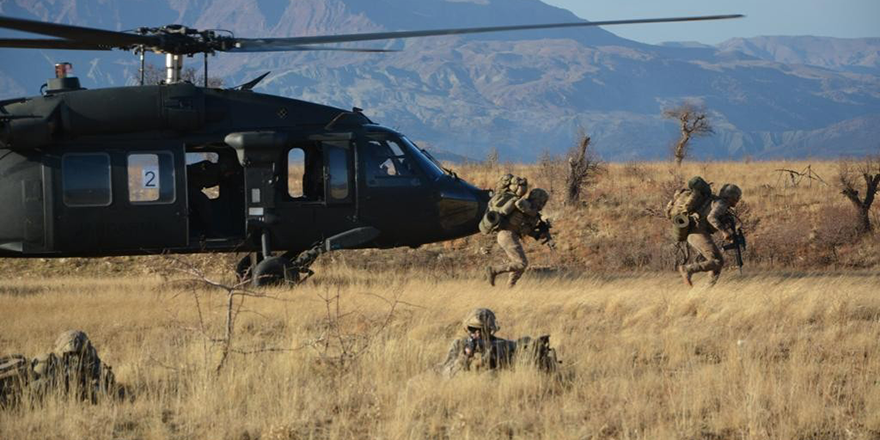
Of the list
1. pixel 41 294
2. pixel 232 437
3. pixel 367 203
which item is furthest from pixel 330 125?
pixel 232 437

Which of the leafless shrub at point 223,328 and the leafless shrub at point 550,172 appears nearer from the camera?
the leafless shrub at point 223,328

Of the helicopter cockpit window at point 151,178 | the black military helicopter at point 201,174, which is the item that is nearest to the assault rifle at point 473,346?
the black military helicopter at point 201,174

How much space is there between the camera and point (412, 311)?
42.6ft

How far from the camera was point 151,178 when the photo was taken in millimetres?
14797

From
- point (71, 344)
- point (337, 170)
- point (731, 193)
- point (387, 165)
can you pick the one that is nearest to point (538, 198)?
point (387, 165)

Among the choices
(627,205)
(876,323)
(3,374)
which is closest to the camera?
(3,374)

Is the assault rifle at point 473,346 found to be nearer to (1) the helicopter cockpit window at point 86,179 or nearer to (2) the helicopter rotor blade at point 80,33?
(2) the helicopter rotor blade at point 80,33

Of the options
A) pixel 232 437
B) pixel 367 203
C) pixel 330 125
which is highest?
pixel 330 125

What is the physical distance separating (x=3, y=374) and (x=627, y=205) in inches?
752

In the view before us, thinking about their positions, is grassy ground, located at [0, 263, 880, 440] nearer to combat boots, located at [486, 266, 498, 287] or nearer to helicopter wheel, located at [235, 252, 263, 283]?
combat boots, located at [486, 266, 498, 287]

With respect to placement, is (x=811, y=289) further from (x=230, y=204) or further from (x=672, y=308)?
(x=230, y=204)

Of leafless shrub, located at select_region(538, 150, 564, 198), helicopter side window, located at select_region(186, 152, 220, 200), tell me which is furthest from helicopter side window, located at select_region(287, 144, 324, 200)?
leafless shrub, located at select_region(538, 150, 564, 198)

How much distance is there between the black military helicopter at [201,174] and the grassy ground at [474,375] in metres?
0.74

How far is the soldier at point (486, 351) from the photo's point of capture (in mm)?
9180
